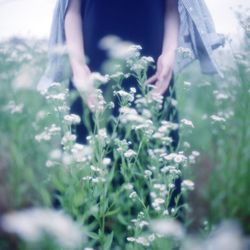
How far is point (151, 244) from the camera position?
3.92ft

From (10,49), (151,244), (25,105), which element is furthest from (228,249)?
(10,49)

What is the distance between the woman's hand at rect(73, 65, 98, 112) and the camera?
1219 millimetres

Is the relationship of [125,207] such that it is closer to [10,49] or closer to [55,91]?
[55,91]

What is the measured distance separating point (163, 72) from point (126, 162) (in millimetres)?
334

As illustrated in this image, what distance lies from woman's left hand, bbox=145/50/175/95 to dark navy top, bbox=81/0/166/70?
6 cm

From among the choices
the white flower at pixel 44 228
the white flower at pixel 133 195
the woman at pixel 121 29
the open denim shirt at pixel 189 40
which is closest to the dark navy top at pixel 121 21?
the woman at pixel 121 29

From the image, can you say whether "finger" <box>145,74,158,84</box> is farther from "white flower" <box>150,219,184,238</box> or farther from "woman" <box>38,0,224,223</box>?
"white flower" <box>150,219,184,238</box>

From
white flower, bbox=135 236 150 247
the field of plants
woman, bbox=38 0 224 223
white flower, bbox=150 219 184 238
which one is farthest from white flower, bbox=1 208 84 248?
woman, bbox=38 0 224 223

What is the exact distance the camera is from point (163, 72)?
1308 millimetres

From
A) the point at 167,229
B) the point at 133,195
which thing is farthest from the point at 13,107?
the point at 167,229

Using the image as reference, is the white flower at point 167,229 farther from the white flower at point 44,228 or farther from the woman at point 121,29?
the woman at point 121,29

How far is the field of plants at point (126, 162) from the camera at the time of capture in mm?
1138

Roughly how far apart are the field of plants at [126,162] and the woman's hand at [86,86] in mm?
24

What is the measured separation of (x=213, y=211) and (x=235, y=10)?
0.72 meters
